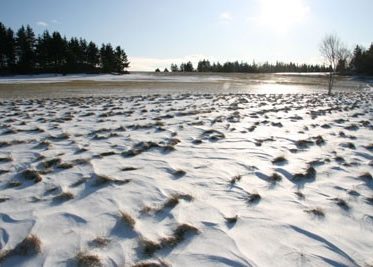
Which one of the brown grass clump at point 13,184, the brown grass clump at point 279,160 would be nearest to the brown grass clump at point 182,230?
the brown grass clump at point 13,184

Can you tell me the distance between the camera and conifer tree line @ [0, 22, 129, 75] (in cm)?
6569

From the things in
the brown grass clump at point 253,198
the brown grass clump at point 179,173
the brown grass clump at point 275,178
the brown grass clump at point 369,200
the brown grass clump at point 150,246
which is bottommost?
the brown grass clump at point 369,200

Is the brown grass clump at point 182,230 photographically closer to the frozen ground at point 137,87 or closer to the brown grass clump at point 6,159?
the brown grass clump at point 6,159

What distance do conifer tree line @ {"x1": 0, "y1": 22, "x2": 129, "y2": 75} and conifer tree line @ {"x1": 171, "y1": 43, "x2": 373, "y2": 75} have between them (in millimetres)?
48878

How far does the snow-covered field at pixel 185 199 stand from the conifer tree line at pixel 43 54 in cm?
6504

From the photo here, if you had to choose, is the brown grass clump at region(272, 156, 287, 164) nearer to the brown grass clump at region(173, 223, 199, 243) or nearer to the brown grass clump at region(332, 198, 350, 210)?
the brown grass clump at region(332, 198, 350, 210)

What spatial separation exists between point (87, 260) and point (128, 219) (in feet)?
2.62

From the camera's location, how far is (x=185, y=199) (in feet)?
14.0

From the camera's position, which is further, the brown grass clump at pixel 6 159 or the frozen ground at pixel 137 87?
the frozen ground at pixel 137 87

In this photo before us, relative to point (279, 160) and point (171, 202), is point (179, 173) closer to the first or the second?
point (171, 202)

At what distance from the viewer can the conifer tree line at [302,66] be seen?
71.2 m

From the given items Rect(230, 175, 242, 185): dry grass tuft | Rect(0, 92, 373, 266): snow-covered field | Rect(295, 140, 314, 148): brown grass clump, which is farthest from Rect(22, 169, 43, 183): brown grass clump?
Rect(295, 140, 314, 148): brown grass clump

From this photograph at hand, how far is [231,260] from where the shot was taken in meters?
3.05

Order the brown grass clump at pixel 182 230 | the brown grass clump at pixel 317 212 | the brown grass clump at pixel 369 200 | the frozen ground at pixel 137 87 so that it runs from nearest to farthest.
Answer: the brown grass clump at pixel 182 230
the brown grass clump at pixel 317 212
the brown grass clump at pixel 369 200
the frozen ground at pixel 137 87
